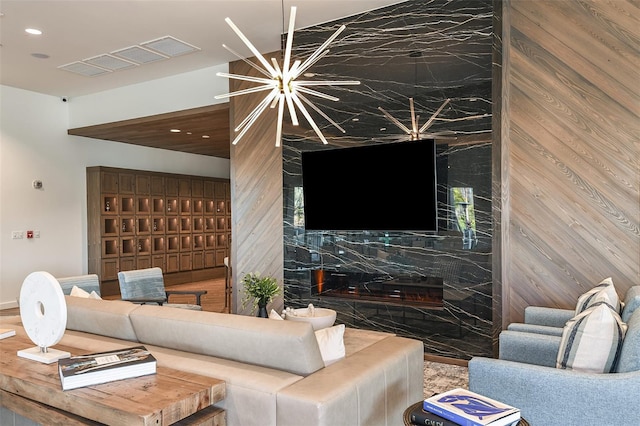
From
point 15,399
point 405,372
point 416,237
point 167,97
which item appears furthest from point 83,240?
point 405,372

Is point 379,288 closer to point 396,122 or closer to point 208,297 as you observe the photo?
point 396,122

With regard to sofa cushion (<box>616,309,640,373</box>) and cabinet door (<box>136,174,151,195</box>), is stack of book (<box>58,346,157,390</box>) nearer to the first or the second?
sofa cushion (<box>616,309,640,373</box>)

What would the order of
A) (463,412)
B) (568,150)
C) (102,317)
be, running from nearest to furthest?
(463,412), (102,317), (568,150)

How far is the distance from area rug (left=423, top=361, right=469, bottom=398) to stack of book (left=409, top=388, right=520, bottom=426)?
1968mm

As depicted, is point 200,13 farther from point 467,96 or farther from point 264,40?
point 467,96

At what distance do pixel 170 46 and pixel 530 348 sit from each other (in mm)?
4798

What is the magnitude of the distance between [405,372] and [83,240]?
291 inches

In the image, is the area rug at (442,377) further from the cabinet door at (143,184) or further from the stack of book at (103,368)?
the cabinet door at (143,184)

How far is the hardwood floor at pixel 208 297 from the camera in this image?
6.98 meters

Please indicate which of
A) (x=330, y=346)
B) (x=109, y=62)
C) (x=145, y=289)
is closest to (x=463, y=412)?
(x=330, y=346)

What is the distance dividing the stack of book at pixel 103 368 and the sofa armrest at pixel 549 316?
101 inches

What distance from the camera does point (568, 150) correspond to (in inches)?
151

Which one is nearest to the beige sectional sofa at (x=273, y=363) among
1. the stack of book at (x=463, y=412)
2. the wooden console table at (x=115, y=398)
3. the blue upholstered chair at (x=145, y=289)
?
the wooden console table at (x=115, y=398)

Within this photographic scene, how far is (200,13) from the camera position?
4.64 meters
